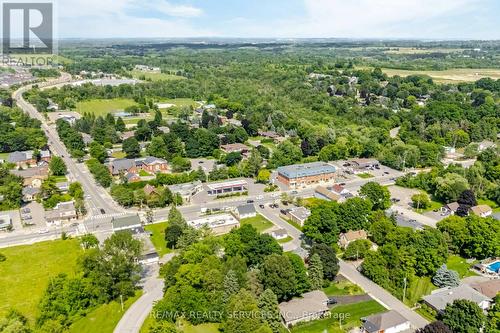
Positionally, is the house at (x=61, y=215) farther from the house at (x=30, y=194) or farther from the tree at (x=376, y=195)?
the tree at (x=376, y=195)

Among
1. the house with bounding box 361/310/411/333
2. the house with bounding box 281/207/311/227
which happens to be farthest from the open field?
the house with bounding box 361/310/411/333

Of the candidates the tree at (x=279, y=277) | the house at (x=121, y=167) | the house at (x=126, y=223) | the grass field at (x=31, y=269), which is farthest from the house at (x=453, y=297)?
the house at (x=121, y=167)

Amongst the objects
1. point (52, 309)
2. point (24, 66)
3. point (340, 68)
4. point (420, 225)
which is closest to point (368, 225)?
point (420, 225)

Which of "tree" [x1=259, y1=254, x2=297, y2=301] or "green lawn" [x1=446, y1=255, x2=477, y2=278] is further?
"green lawn" [x1=446, y1=255, x2=477, y2=278]

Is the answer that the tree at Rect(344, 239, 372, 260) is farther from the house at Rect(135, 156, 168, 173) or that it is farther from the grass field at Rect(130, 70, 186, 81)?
the grass field at Rect(130, 70, 186, 81)

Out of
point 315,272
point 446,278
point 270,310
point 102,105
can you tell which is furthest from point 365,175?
point 102,105

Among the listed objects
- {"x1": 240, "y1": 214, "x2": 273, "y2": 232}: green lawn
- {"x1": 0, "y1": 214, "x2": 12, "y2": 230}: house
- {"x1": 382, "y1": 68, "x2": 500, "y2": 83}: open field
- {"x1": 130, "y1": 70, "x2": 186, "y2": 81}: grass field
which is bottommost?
{"x1": 0, "y1": 214, "x2": 12, "y2": 230}: house
